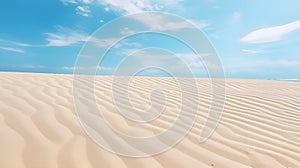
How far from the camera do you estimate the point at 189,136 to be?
301 centimetres

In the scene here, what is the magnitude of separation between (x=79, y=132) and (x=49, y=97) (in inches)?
71.7

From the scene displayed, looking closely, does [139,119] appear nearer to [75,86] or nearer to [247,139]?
[247,139]

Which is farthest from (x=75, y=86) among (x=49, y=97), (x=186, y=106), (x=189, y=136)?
(x=189, y=136)

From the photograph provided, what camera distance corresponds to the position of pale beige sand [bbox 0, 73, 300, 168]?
2172 millimetres

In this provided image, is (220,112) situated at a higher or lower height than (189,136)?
higher

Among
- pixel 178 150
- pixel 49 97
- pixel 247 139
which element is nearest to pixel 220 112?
pixel 247 139

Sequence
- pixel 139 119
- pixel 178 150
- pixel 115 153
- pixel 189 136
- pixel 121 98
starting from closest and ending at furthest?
pixel 115 153 → pixel 178 150 → pixel 189 136 → pixel 139 119 → pixel 121 98

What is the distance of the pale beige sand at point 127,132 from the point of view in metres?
2.17

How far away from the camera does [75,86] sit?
5.52m

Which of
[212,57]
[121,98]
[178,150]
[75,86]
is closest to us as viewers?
[178,150]

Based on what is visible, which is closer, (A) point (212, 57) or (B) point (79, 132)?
(B) point (79, 132)

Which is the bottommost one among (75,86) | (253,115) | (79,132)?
(79,132)

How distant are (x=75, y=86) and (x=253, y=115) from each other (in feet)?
11.0

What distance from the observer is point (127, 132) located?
294 cm
